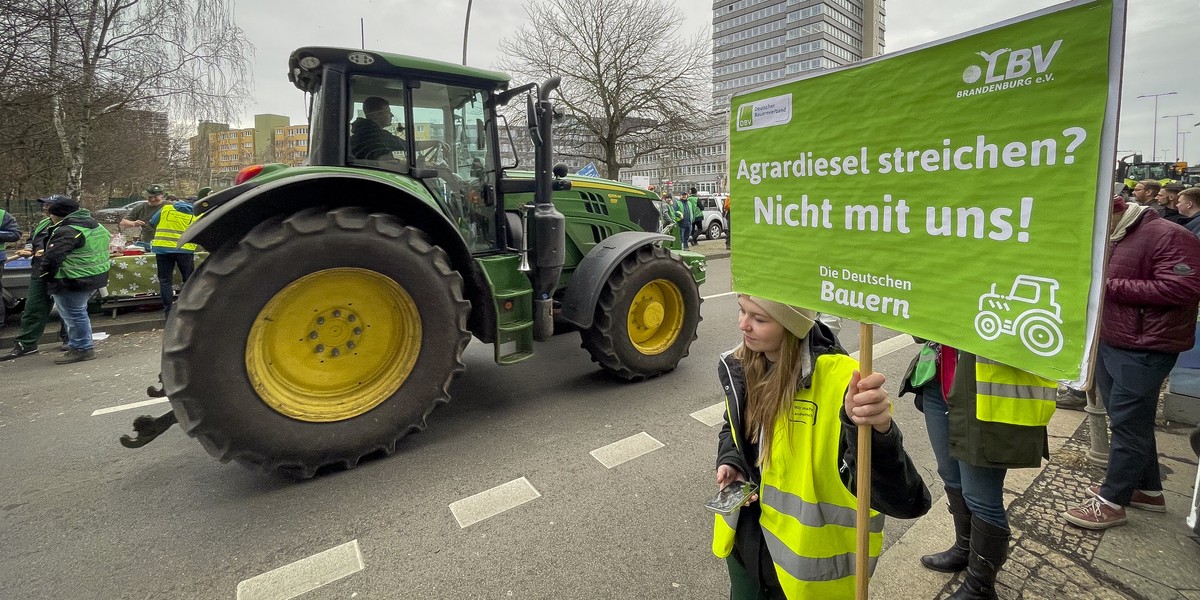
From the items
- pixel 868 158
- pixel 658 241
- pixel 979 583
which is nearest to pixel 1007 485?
pixel 979 583

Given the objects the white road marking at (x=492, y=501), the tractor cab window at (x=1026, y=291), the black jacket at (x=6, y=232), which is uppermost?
the black jacket at (x=6, y=232)

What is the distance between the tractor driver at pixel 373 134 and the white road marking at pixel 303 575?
2.57m

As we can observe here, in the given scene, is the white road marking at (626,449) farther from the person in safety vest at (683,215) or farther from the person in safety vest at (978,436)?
the person in safety vest at (683,215)

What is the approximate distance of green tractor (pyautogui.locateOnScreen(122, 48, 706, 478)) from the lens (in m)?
2.89

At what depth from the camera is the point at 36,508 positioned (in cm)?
291

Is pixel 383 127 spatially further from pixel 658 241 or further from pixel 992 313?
pixel 992 313

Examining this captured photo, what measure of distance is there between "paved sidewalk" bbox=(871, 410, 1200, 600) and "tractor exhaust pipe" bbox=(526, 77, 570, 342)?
276 centimetres

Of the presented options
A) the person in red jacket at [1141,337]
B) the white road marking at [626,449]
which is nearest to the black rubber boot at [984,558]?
the person in red jacket at [1141,337]

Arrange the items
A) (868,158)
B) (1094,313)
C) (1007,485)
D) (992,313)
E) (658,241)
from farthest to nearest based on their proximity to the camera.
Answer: (658,241) → (1007,485) → (868,158) → (992,313) → (1094,313)

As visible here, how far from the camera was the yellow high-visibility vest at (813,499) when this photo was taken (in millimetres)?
1492

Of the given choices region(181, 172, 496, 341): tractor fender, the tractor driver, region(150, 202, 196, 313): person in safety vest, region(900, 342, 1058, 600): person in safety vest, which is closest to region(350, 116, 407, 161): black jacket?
the tractor driver

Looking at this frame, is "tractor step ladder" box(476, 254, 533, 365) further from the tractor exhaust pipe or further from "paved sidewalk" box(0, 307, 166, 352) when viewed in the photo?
"paved sidewalk" box(0, 307, 166, 352)

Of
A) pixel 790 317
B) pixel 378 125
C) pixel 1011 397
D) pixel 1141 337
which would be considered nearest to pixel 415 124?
pixel 378 125

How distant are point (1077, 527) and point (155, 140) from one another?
25.4m
